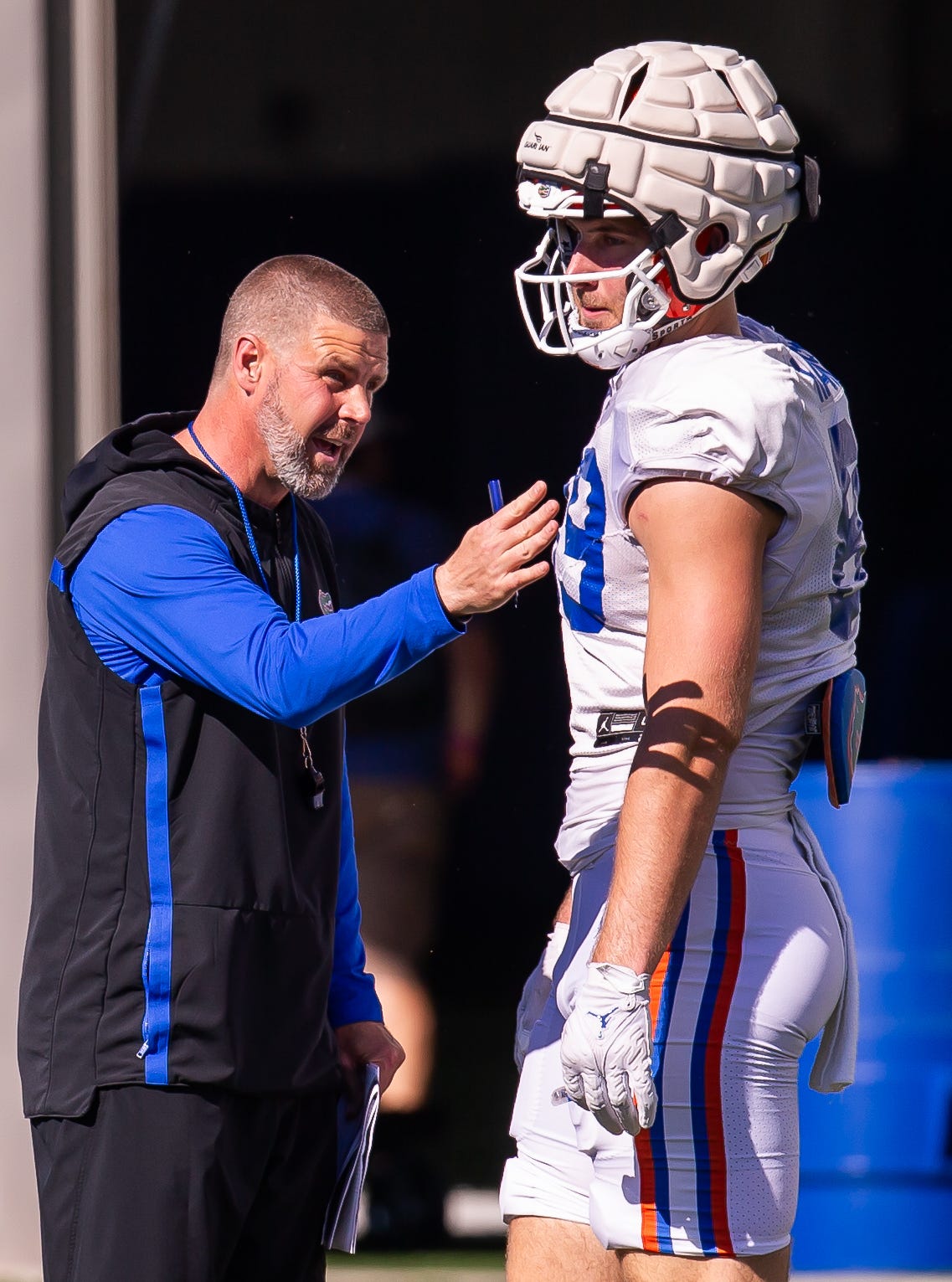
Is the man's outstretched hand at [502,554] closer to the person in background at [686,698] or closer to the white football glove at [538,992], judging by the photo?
the person in background at [686,698]

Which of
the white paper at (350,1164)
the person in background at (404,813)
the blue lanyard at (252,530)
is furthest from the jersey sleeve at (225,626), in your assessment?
the person in background at (404,813)

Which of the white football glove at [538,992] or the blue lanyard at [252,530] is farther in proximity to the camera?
the blue lanyard at [252,530]

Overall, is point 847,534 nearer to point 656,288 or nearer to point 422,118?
point 656,288

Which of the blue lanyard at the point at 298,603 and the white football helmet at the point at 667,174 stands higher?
the white football helmet at the point at 667,174

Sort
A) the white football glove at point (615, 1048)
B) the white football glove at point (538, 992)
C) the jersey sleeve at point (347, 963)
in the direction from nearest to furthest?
1. the white football glove at point (615, 1048)
2. the white football glove at point (538, 992)
3. the jersey sleeve at point (347, 963)

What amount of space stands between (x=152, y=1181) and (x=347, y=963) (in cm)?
54

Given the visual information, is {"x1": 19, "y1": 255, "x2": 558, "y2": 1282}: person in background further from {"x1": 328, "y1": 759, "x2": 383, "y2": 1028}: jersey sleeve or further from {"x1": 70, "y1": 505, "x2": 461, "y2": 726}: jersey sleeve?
{"x1": 328, "y1": 759, "x2": 383, "y2": 1028}: jersey sleeve

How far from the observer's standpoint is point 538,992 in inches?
93.3

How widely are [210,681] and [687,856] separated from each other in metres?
0.67

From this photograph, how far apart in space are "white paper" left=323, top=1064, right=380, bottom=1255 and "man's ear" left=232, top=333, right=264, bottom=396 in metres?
1.06

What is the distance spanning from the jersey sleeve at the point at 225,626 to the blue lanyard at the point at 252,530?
12cm

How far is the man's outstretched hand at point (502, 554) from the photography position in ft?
6.72

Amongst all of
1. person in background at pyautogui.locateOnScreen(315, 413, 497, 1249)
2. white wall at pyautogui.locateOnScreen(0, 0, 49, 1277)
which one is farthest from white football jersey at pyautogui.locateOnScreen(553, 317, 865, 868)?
white wall at pyautogui.locateOnScreen(0, 0, 49, 1277)

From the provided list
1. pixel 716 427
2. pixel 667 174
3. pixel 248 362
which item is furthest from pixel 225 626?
pixel 667 174
